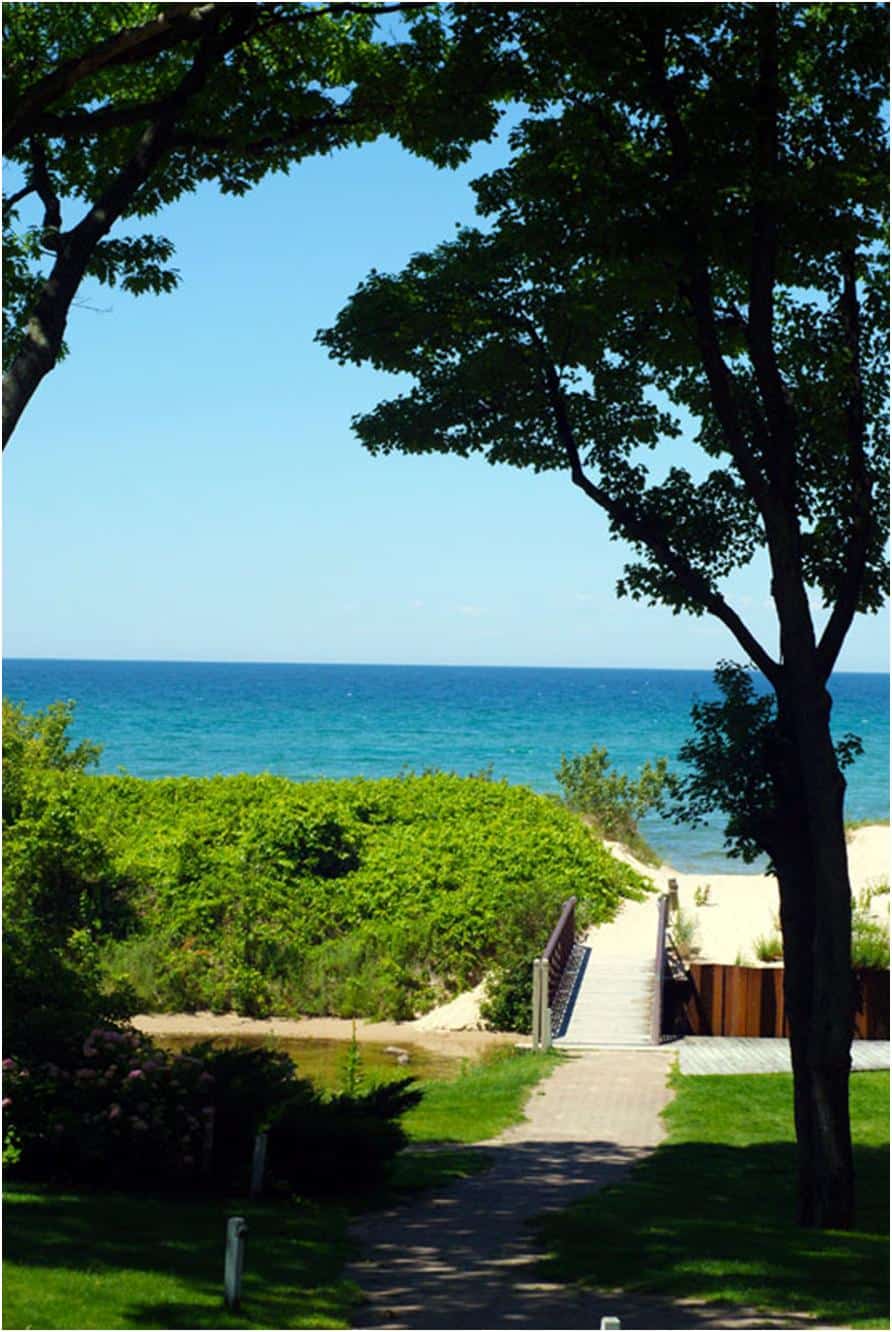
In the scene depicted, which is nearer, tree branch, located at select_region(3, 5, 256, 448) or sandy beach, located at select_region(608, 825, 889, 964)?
tree branch, located at select_region(3, 5, 256, 448)

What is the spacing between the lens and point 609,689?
180125 mm

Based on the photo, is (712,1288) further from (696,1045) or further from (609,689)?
(609,689)

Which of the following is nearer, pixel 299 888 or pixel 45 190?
pixel 45 190

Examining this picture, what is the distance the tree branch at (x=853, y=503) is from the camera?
43.4ft

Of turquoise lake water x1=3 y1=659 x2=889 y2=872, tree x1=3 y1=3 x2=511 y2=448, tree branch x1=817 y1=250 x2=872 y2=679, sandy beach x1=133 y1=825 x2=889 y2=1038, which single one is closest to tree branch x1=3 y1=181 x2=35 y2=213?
tree x1=3 y1=3 x2=511 y2=448

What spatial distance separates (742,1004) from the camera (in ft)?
77.8

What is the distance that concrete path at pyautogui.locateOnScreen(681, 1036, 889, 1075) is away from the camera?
21.4 m

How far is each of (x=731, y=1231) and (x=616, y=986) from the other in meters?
14.2

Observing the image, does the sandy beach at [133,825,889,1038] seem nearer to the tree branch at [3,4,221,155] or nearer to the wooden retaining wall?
the wooden retaining wall

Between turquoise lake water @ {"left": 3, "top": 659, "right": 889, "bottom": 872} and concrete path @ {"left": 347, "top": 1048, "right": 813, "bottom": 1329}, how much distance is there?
40.3 meters

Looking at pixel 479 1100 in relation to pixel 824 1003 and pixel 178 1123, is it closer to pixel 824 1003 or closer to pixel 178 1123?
pixel 178 1123

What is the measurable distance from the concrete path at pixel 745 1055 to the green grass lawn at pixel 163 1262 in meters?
7.98

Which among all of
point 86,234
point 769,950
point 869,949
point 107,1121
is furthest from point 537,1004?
point 86,234

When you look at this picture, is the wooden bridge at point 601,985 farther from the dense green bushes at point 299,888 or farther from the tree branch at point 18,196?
the tree branch at point 18,196
